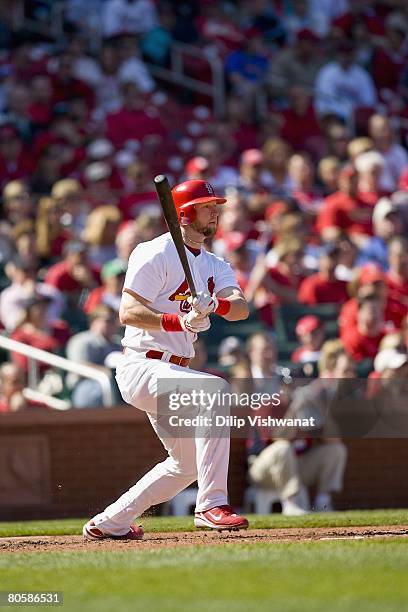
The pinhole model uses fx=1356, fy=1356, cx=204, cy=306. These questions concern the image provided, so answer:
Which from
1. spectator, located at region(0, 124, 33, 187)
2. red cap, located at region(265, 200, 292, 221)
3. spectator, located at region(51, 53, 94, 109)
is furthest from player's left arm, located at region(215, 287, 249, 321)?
spectator, located at region(51, 53, 94, 109)

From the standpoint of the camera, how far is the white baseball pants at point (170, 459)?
21.8ft

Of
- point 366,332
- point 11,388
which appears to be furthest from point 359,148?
point 11,388

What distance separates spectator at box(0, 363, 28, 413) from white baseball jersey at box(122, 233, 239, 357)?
334 cm

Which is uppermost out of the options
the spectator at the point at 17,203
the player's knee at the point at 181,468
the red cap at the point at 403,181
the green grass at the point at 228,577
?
the green grass at the point at 228,577

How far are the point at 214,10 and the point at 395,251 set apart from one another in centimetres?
669

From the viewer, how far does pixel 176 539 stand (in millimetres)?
7141

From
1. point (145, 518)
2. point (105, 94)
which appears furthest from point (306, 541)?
point (105, 94)

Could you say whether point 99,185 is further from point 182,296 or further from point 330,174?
point 182,296

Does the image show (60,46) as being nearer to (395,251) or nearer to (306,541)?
(395,251)

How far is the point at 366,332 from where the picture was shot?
10984 mm

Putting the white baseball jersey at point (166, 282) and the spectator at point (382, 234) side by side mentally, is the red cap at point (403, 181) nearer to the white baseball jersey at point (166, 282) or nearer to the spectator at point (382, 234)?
the spectator at point (382, 234)

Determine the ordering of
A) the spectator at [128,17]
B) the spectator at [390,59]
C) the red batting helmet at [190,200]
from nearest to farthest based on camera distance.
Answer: the red batting helmet at [190,200]
the spectator at [128,17]
the spectator at [390,59]

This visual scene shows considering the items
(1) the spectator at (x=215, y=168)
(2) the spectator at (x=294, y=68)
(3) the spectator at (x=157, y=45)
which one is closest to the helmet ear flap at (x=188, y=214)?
(1) the spectator at (x=215, y=168)

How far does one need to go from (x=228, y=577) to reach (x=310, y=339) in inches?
218
